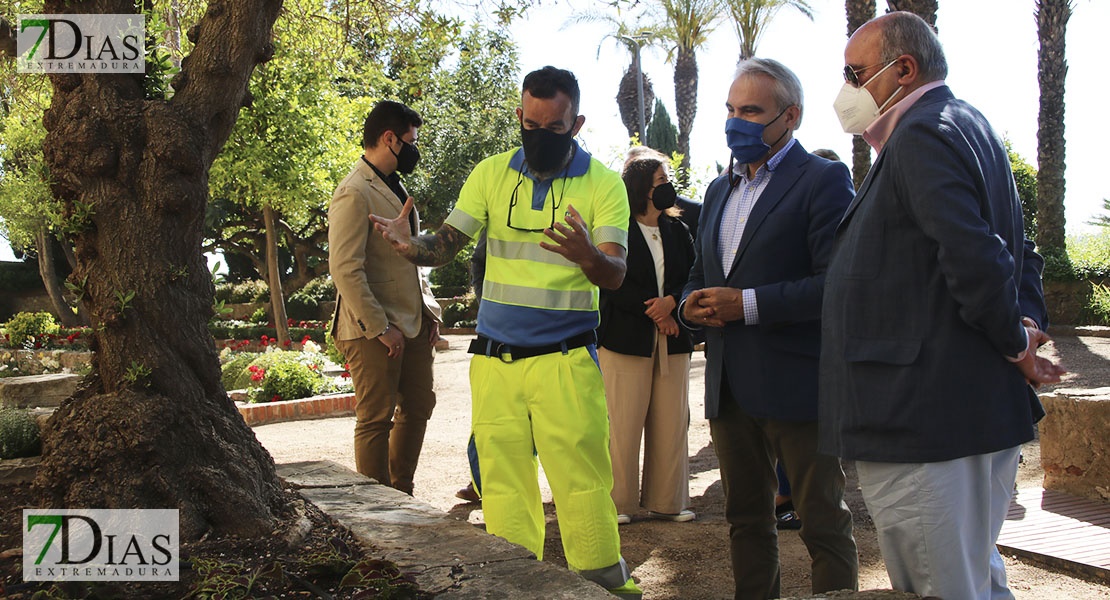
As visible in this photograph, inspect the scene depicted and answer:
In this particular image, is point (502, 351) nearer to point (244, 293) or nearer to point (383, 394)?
point (383, 394)

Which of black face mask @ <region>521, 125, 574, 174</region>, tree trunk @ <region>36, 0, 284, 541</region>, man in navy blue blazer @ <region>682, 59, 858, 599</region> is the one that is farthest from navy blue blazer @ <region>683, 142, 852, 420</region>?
tree trunk @ <region>36, 0, 284, 541</region>

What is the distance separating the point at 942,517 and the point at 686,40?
27.8 meters

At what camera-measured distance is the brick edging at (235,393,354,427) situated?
394 inches

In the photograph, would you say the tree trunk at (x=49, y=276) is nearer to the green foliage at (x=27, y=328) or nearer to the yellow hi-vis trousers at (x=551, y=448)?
the green foliage at (x=27, y=328)

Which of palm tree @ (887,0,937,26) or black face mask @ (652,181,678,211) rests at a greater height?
palm tree @ (887,0,937,26)

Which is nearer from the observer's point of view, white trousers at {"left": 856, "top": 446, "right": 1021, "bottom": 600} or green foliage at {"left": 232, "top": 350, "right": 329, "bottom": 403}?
white trousers at {"left": 856, "top": 446, "right": 1021, "bottom": 600}

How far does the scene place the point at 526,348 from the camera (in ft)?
11.6

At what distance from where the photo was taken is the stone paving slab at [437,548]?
2.84 m

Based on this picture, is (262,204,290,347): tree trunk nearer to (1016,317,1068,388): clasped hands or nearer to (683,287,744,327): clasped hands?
(683,287,744,327): clasped hands

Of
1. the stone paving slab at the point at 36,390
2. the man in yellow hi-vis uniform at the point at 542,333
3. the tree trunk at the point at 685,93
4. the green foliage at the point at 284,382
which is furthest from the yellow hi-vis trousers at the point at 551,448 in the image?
the tree trunk at the point at 685,93

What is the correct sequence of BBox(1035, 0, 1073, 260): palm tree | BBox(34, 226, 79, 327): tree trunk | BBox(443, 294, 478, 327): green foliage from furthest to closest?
BBox(443, 294, 478, 327): green foliage
BBox(34, 226, 79, 327): tree trunk
BBox(1035, 0, 1073, 260): palm tree

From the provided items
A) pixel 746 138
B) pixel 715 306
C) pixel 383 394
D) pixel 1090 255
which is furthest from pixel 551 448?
pixel 1090 255

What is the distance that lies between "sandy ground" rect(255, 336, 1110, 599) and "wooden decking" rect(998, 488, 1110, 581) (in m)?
0.08

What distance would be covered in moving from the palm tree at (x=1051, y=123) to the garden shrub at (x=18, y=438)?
19302 mm
